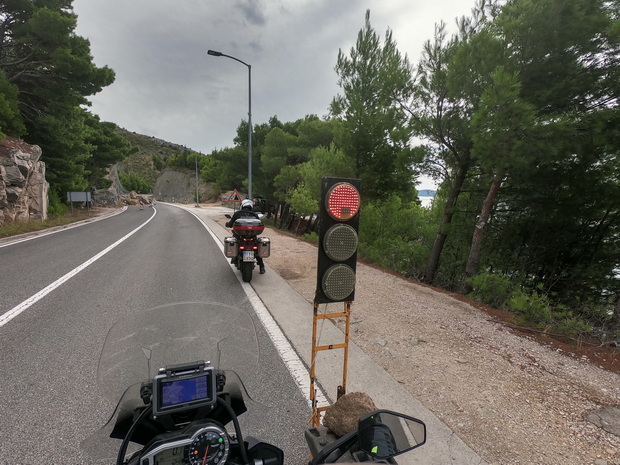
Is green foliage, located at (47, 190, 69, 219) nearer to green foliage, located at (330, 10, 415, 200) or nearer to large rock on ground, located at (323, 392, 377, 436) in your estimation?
green foliage, located at (330, 10, 415, 200)

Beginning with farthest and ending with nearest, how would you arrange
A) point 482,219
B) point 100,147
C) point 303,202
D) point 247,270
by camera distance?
point 100,147 → point 303,202 → point 482,219 → point 247,270

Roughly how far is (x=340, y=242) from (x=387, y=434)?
1211mm

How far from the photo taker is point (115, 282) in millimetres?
5656

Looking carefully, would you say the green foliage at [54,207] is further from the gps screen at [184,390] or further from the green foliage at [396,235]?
the gps screen at [184,390]

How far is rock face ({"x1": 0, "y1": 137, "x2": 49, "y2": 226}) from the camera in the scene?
12820 mm

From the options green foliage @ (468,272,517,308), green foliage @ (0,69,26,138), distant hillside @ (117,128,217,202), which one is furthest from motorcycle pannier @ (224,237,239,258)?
distant hillside @ (117,128,217,202)

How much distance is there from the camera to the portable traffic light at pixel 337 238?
6.93 ft

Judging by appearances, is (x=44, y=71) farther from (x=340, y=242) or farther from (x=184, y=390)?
(x=184, y=390)

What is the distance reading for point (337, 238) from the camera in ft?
7.11

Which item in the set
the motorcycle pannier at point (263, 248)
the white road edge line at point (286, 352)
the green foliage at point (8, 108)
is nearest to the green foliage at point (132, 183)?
the green foliage at point (8, 108)

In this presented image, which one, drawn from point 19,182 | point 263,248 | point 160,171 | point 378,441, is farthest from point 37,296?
point 160,171

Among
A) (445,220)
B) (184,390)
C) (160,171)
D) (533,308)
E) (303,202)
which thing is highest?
(160,171)

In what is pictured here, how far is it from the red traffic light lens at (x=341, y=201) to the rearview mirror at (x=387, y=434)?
49.1 inches

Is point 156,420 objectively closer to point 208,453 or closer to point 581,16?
point 208,453
